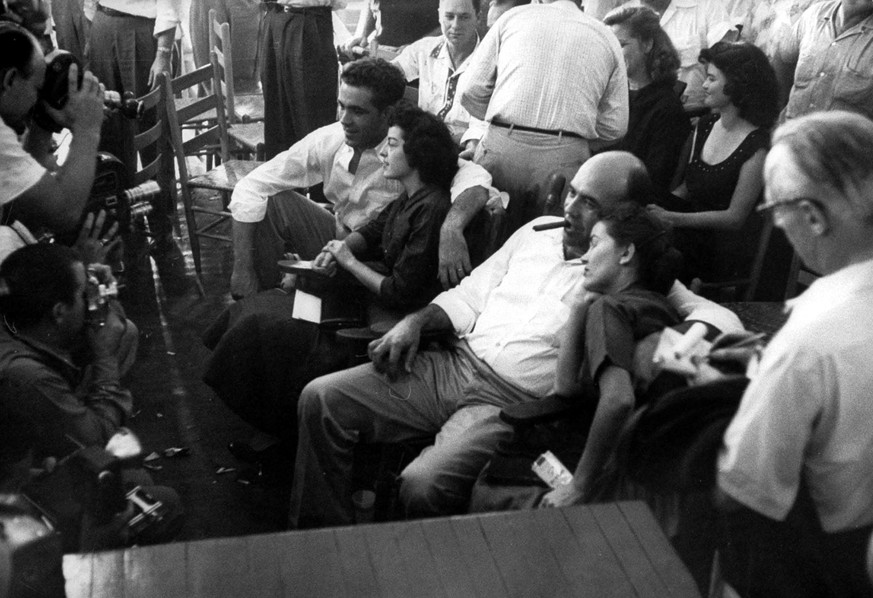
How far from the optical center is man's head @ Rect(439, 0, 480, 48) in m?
3.25

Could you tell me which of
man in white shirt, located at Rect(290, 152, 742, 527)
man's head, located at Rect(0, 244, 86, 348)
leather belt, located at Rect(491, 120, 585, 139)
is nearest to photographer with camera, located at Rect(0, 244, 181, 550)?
man's head, located at Rect(0, 244, 86, 348)

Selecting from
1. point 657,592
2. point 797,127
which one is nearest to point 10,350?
point 657,592

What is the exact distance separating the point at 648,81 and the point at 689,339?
4.71 feet

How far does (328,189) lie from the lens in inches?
102

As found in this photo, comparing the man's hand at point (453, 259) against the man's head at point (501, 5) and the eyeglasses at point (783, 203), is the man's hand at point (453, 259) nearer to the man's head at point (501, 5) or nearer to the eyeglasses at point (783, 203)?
the eyeglasses at point (783, 203)

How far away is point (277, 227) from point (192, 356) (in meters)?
0.44

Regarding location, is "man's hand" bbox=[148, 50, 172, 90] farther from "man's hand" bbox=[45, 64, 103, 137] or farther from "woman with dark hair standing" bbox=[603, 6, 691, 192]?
"man's hand" bbox=[45, 64, 103, 137]

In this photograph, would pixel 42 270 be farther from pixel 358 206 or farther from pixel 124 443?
pixel 358 206

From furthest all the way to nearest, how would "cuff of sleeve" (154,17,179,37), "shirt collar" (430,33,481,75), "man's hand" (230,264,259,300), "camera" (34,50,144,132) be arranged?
"cuff of sleeve" (154,17,179,37), "shirt collar" (430,33,481,75), "man's hand" (230,264,259,300), "camera" (34,50,144,132)

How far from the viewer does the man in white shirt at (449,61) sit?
10.6ft

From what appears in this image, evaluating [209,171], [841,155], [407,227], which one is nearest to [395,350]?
[407,227]

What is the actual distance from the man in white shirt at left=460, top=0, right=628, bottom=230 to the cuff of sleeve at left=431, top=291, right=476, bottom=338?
485 mm

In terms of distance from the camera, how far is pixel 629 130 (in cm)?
222

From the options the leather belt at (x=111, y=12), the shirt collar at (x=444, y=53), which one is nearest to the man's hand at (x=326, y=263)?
the shirt collar at (x=444, y=53)
